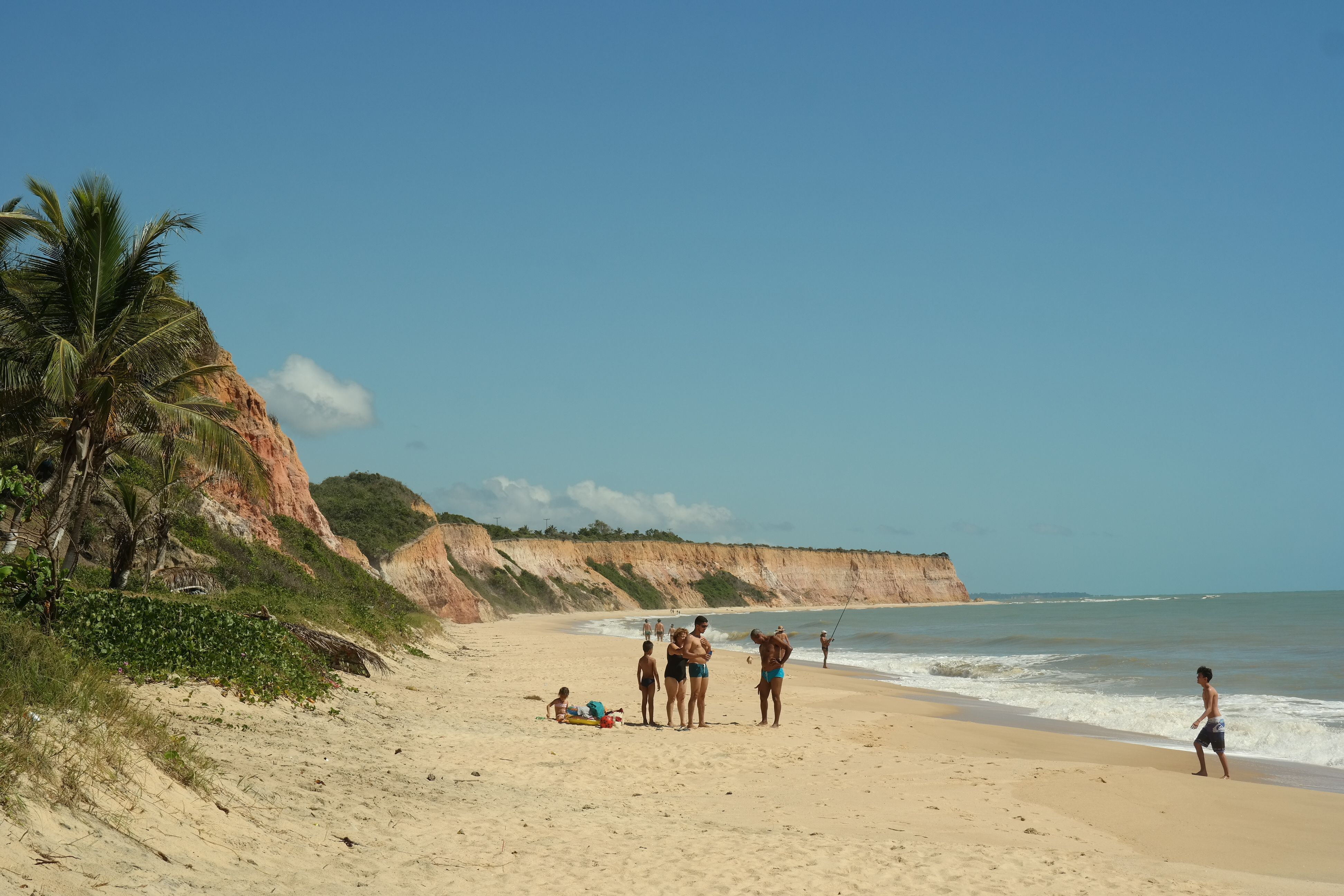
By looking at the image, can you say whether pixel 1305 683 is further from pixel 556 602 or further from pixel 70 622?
pixel 556 602

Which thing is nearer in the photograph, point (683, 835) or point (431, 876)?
point (431, 876)

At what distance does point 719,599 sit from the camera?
96.9 meters

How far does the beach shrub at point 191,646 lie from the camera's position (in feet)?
30.2

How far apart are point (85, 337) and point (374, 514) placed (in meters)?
42.8

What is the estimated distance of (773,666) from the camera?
1379cm

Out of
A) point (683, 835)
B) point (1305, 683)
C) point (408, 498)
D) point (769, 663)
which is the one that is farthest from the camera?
point (408, 498)

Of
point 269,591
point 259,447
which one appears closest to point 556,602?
point 259,447

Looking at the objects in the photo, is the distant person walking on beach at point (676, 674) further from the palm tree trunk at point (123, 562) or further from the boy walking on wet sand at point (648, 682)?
the palm tree trunk at point (123, 562)

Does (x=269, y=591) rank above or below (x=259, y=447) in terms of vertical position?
below

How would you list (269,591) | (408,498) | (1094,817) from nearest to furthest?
(1094,817), (269,591), (408,498)

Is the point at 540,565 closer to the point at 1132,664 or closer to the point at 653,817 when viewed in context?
the point at 1132,664

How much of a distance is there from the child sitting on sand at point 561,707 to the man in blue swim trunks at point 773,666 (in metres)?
2.73

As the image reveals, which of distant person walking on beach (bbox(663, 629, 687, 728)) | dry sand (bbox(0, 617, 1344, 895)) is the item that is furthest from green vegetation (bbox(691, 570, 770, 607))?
dry sand (bbox(0, 617, 1344, 895))

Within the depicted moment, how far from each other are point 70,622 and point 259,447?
24955mm
